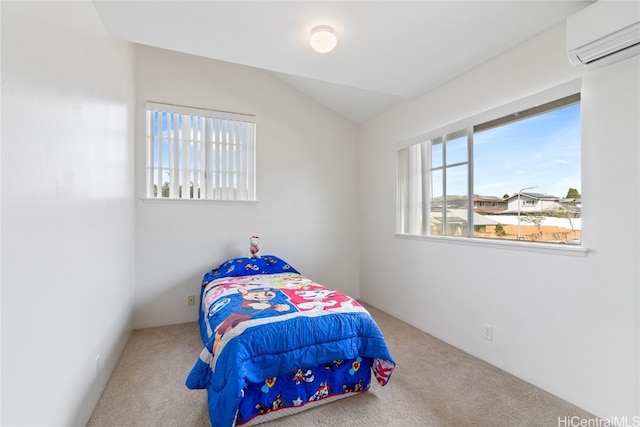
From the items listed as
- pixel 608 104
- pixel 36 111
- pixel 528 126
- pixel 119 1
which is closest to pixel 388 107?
pixel 528 126

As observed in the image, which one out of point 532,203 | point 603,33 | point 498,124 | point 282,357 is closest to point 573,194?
point 532,203

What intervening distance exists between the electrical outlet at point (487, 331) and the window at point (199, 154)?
2789 millimetres

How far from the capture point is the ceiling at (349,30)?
6.28 ft

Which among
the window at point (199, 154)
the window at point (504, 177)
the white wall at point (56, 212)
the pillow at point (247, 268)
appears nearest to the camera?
the white wall at point (56, 212)

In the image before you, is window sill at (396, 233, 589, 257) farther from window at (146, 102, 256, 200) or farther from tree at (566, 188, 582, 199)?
window at (146, 102, 256, 200)

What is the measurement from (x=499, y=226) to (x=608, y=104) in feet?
3.52

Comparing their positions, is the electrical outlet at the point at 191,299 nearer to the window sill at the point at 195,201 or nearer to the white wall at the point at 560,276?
the window sill at the point at 195,201

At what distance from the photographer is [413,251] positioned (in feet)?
10.9

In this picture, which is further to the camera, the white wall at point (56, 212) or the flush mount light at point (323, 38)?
the flush mount light at point (323, 38)

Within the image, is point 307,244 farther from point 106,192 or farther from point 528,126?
point 528,126

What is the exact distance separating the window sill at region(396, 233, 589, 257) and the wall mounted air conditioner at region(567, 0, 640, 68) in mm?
1121

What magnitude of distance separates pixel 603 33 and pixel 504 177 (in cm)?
108

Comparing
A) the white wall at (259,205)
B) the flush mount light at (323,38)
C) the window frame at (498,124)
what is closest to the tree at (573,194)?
the window frame at (498,124)

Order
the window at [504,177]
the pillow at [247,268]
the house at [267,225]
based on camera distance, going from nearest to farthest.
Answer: the house at [267,225] < the window at [504,177] < the pillow at [247,268]
